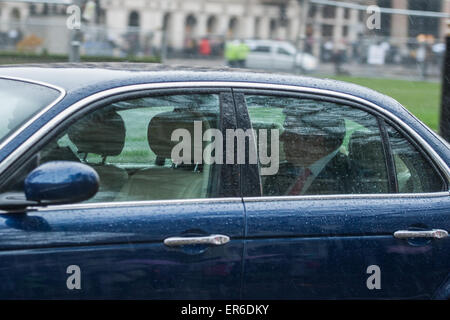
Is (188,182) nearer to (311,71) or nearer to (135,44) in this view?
(135,44)

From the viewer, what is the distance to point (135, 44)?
20.0 meters

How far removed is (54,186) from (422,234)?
5.16 feet

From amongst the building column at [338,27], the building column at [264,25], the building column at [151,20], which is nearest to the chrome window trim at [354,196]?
the building column at [338,27]

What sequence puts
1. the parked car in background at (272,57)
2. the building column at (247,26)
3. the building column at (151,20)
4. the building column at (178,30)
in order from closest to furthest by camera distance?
the building column at (178,30) < the parked car in background at (272,57) < the building column at (151,20) < the building column at (247,26)

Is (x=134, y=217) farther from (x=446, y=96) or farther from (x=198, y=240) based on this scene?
(x=446, y=96)

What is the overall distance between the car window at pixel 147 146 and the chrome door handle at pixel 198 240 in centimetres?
23

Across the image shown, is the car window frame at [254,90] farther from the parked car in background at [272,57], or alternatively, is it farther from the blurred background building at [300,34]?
the parked car in background at [272,57]

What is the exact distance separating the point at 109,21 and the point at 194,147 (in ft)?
129

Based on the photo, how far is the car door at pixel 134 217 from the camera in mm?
3096

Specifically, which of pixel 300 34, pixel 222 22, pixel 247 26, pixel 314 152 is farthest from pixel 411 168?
pixel 222 22

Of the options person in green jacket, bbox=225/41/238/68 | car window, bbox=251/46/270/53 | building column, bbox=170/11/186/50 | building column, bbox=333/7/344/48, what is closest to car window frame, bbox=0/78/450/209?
building column, bbox=333/7/344/48

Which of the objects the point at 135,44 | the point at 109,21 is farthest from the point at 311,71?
the point at 109,21

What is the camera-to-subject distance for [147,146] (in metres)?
3.60
